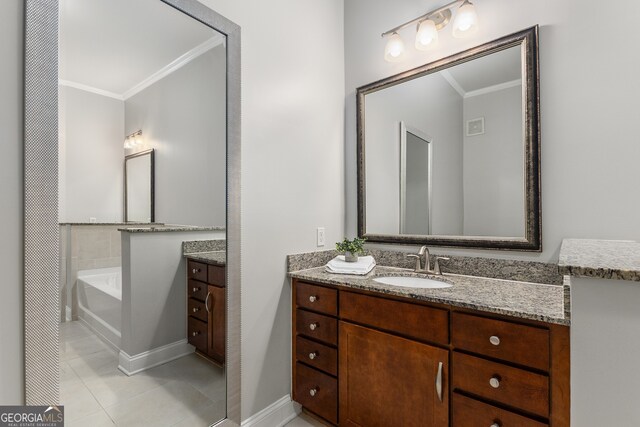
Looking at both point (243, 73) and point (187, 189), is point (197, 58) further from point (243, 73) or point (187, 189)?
point (187, 189)

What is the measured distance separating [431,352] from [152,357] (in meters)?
1.20

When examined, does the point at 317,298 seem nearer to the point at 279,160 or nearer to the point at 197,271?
the point at 197,271

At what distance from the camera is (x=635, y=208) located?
4.10 feet

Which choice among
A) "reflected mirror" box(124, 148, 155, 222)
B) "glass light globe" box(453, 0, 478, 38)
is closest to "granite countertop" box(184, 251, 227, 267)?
"reflected mirror" box(124, 148, 155, 222)

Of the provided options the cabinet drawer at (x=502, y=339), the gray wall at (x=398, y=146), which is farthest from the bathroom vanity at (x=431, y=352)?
the gray wall at (x=398, y=146)

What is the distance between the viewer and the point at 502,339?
3.65ft

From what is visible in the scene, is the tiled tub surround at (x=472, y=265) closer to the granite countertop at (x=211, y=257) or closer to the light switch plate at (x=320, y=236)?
the light switch plate at (x=320, y=236)

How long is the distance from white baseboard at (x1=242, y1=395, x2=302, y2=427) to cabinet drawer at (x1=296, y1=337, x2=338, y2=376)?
0.26 meters

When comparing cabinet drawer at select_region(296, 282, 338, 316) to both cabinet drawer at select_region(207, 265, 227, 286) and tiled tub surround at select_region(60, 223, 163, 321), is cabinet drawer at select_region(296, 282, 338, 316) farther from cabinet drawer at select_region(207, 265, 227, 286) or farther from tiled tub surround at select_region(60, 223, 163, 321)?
tiled tub surround at select_region(60, 223, 163, 321)

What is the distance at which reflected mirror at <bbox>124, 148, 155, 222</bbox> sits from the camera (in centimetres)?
124

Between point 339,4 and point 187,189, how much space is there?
1.78 metres

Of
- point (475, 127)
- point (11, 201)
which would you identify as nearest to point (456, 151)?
point (475, 127)

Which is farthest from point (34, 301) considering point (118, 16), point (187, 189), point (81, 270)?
point (118, 16)

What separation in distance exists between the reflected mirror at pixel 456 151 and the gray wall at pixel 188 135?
3.33 ft
